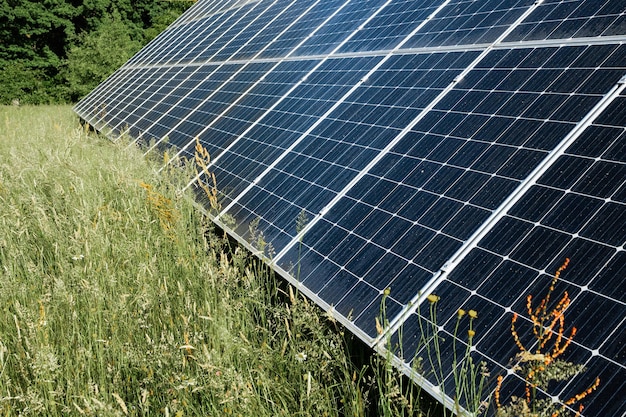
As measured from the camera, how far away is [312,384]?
3.53 metres

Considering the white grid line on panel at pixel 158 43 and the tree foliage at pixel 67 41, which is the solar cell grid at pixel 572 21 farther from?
the tree foliage at pixel 67 41

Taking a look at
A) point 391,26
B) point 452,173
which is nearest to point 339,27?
point 391,26

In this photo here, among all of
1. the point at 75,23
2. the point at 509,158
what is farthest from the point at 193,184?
the point at 75,23

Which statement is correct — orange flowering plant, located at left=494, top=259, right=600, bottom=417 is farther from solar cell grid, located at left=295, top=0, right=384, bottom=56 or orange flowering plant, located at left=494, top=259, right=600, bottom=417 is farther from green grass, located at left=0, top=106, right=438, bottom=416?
solar cell grid, located at left=295, top=0, right=384, bottom=56

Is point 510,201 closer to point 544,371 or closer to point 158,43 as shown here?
point 544,371

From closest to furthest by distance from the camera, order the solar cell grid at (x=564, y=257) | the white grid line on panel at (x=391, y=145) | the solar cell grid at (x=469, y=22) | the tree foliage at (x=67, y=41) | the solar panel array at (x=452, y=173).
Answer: the solar cell grid at (x=564, y=257) < the solar panel array at (x=452, y=173) < the white grid line on panel at (x=391, y=145) < the solar cell grid at (x=469, y=22) < the tree foliage at (x=67, y=41)

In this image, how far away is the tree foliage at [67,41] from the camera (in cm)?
3272

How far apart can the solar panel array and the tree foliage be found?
26857 millimetres

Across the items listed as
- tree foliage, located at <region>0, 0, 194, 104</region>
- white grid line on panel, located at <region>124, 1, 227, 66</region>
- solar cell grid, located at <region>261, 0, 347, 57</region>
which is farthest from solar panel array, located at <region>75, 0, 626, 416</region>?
tree foliage, located at <region>0, 0, 194, 104</region>

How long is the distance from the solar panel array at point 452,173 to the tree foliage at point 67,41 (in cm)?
2686

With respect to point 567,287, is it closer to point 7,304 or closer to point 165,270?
point 165,270

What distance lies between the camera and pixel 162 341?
3848mm

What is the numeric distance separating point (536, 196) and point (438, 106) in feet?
5.98

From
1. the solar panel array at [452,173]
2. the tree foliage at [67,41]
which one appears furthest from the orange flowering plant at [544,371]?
the tree foliage at [67,41]
